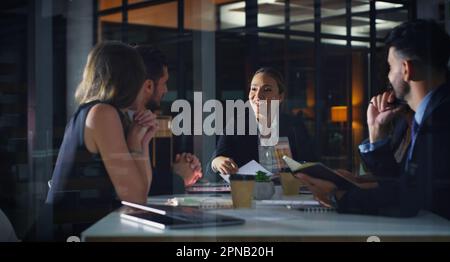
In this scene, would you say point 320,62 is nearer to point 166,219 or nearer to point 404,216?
point 404,216

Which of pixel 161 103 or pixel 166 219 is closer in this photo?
pixel 166 219

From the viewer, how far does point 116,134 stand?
3096mm

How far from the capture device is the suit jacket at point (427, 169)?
9.97ft

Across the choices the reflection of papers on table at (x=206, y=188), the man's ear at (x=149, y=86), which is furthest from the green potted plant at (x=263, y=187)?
the man's ear at (x=149, y=86)

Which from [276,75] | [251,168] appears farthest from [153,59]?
[251,168]

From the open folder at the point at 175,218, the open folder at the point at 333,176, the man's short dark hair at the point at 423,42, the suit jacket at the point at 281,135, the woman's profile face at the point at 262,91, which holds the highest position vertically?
the man's short dark hair at the point at 423,42

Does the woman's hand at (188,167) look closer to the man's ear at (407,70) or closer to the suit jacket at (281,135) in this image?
the suit jacket at (281,135)

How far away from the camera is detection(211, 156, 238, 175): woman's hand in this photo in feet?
10.4

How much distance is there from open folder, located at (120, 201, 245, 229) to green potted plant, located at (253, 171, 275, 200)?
0.30m

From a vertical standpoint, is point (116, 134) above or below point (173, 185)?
above

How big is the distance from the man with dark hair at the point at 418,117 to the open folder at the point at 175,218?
27.9 inches

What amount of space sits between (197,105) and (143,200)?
0.48 m

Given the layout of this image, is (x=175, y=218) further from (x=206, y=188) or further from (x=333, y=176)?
(x=333, y=176)
